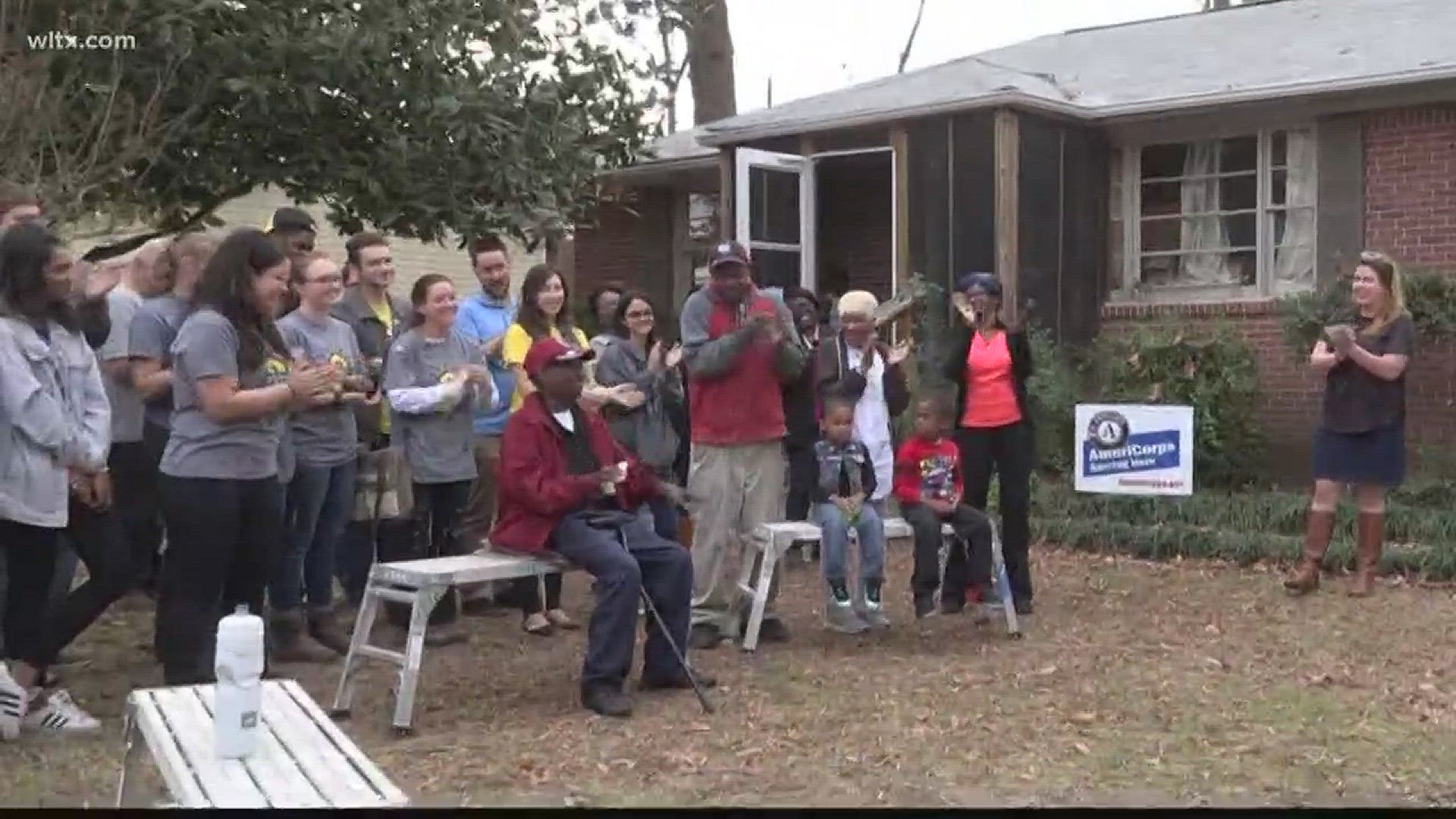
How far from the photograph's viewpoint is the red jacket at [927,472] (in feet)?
26.4

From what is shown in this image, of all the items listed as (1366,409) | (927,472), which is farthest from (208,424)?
(1366,409)

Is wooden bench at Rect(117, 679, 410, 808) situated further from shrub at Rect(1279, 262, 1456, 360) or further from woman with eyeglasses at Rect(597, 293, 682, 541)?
shrub at Rect(1279, 262, 1456, 360)

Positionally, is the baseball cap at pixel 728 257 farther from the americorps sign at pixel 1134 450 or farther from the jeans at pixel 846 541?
the americorps sign at pixel 1134 450

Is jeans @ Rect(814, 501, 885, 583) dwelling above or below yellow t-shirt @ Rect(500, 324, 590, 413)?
below

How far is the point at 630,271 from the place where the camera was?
1967 centimetres

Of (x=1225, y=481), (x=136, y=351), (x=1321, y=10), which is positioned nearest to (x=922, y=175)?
(x=1225, y=481)

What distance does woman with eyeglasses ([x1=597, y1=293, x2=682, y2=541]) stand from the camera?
27.4ft

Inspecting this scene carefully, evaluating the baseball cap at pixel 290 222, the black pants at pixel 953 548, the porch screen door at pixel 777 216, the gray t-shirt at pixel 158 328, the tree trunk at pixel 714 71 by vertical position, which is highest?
the tree trunk at pixel 714 71

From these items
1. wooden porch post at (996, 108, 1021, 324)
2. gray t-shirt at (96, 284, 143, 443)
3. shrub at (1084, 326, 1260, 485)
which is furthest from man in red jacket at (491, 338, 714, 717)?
wooden porch post at (996, 108, 1021, 324)

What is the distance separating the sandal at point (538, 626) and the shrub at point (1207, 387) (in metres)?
6.28

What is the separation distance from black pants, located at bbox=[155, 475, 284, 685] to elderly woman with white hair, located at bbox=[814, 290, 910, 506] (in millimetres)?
3158

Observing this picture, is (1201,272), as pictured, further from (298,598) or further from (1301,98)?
(298,598)

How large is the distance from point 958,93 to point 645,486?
8832mm
